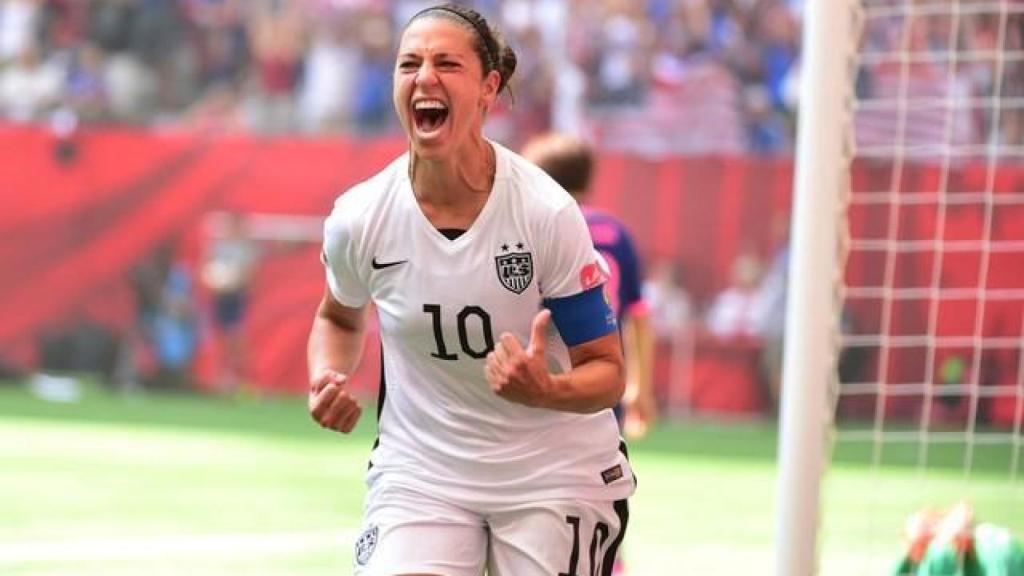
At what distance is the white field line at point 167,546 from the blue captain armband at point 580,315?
215 inches

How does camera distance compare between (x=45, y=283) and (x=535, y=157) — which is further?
(x=45, y=283)

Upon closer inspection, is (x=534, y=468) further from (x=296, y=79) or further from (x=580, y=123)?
(x=296, y=79)

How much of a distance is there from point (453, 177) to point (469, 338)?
1.49ft

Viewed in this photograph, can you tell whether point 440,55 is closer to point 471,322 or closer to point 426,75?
point 426,75

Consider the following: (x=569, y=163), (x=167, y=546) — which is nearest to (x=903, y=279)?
(x=167, y=546)

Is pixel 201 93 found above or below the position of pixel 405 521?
above

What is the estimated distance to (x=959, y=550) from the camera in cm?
820

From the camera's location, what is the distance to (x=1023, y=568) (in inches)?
316

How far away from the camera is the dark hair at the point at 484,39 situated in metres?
5.64

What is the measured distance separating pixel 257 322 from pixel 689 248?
4663 millimetres

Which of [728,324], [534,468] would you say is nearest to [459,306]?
[534,468]

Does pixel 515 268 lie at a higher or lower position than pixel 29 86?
lower

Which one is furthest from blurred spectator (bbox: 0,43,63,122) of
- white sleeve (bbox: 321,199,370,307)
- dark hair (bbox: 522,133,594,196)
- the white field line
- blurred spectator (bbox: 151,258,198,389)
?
white sleeve (bbox: 321,199,370,307)

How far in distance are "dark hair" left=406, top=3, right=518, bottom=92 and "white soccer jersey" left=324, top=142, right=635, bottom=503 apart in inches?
9.8
